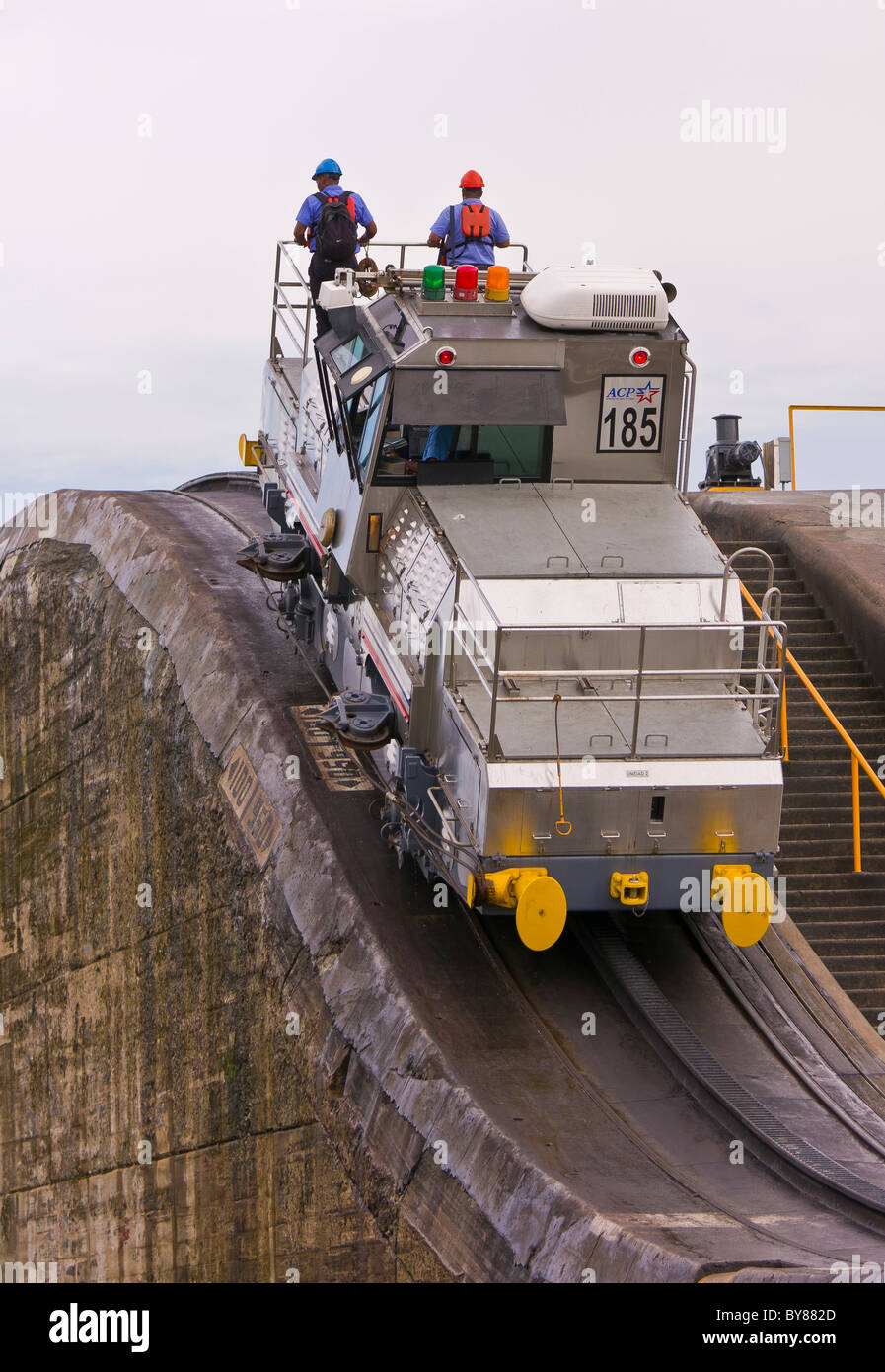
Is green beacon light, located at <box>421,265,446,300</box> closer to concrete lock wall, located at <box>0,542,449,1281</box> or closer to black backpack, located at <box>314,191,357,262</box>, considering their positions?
black backpack, located at <box>314,191,357,262</box>

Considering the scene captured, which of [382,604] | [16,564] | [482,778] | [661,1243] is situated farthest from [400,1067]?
[16,564]

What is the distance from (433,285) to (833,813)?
5.48 m

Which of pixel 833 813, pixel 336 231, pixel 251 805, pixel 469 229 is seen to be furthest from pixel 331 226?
pixel 833 813

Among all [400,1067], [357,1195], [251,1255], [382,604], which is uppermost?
[382,604]

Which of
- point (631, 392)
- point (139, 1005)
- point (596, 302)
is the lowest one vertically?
point (139, 1005)

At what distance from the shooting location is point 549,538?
12062mm

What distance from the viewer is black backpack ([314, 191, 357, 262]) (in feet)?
51.9

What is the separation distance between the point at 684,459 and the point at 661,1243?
6.34m

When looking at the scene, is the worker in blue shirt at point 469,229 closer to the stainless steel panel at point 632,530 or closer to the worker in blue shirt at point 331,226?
the worker in blue shirt at point 331,226

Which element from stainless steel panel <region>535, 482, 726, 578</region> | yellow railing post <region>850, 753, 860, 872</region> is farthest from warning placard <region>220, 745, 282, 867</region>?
yellow railing post <region>850, 753, 860, 872</region>

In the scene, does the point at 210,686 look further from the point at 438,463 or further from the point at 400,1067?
the point at 400,1067

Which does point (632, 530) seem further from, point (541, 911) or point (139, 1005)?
point (139, 1005)

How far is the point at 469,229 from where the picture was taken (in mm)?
15578

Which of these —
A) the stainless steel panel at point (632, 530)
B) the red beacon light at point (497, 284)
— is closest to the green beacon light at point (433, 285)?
the red beacon light at point (497, 284)
